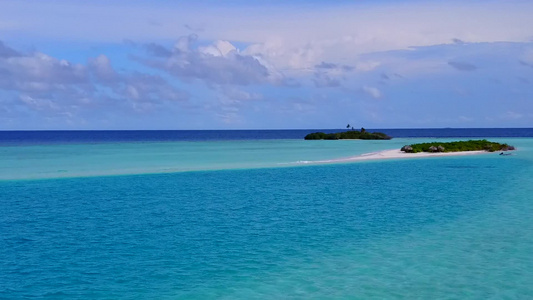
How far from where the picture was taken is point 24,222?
80.2 feet

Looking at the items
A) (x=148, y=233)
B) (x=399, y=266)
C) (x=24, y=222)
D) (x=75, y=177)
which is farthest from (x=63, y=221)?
(x=75, y=177)

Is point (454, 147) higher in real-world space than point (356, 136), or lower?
lower

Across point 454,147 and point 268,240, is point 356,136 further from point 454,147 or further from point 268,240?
point 268,240

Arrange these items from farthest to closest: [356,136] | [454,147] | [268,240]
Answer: [356,136] → [454,147] → [268,240]

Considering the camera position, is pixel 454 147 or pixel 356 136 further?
pixel 356 136

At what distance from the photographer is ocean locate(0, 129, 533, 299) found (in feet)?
48.8

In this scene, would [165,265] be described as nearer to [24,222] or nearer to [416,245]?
[416,245]

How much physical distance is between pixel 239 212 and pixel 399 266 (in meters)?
11.7

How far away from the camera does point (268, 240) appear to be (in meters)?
20.3

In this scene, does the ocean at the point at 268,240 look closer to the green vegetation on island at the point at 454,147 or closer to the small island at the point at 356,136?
the green vegetation on island at the point at 454,147

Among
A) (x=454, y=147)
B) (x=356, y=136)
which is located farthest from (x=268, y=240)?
(x=356, y=136)

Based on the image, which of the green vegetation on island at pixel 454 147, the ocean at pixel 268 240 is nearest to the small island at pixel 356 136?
the green vegetation on island at pixel 454 147

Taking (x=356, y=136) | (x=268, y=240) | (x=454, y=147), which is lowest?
(x=268, y=240)

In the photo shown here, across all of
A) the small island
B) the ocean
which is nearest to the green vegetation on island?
the ocean
